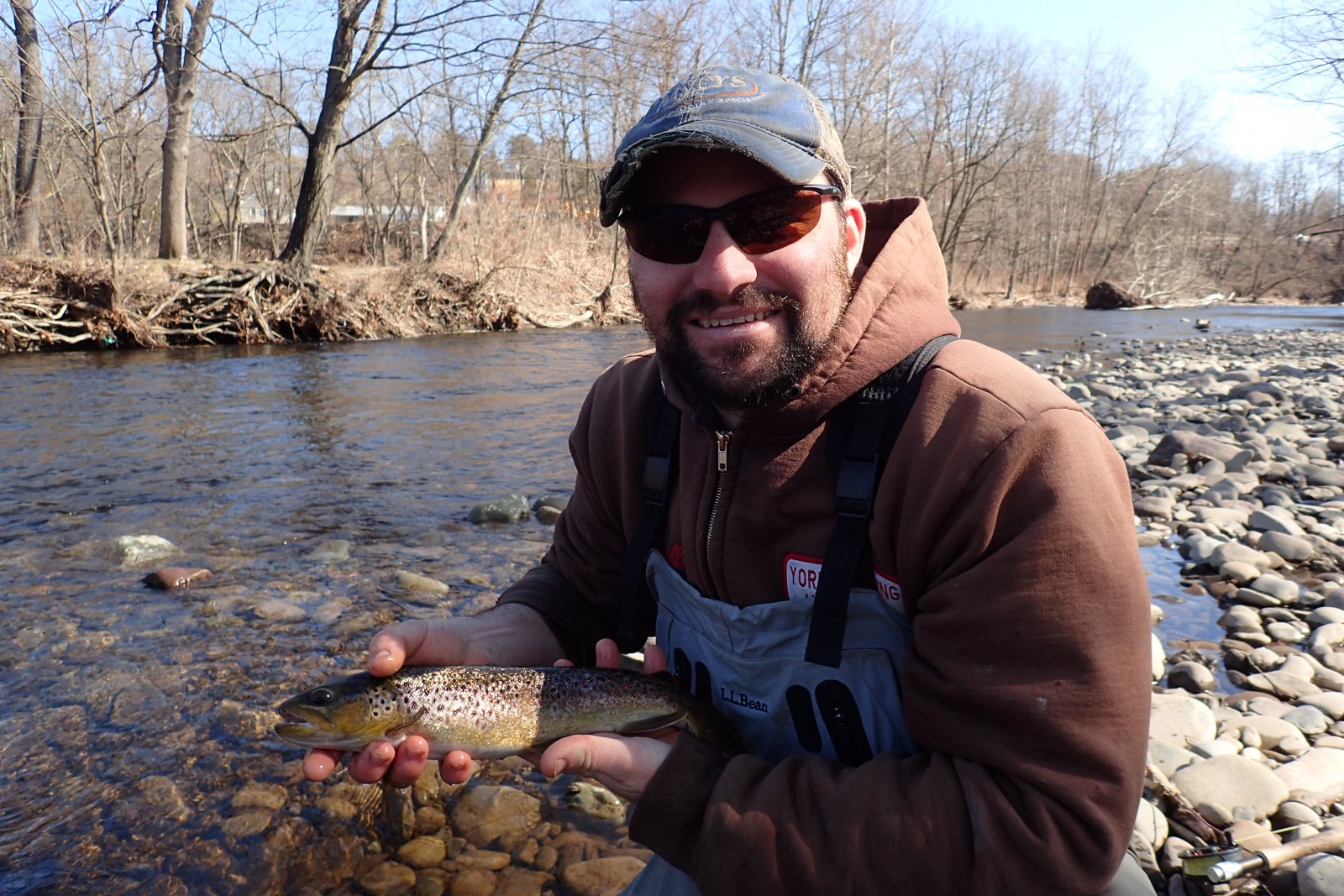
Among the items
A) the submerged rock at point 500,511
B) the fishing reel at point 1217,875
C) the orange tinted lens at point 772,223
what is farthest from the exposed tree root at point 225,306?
the fishing reel at point 1217,875

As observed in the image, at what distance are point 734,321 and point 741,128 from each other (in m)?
0.41

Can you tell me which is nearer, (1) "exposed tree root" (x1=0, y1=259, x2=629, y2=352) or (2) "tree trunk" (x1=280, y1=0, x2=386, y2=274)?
(1) "exposed tree root" (x1=0, y1=259, x2=629, y2=352)

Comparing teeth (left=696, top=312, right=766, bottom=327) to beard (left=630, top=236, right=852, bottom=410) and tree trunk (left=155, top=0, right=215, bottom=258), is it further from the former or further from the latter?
tree trunk (left=155, top=0, right=215, bottom=258)

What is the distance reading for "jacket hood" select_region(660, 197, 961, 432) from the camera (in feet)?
6.21

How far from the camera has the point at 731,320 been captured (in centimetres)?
202

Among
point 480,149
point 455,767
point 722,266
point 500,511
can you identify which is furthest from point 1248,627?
point 480,149

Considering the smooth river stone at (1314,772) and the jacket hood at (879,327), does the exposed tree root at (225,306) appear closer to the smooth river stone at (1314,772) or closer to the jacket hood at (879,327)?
the jacket hood at (879,327)

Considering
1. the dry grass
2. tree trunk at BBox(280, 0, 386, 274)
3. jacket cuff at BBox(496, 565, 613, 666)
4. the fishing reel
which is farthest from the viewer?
tree trunk at BBox(280, 0, 386, 274)

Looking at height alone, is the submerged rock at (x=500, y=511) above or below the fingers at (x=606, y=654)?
below

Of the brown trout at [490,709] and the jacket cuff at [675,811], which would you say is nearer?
the jacket cuff at [675,811]

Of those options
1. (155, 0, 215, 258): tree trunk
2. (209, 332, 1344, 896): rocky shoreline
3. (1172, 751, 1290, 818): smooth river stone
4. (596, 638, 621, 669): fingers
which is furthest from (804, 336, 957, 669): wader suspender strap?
(155, 0, 215, 258): tree trunk

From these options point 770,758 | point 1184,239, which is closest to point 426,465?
point 770,758

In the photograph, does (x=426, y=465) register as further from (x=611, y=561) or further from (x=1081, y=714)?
(x=1081, y=714)

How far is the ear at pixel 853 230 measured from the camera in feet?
6.95
